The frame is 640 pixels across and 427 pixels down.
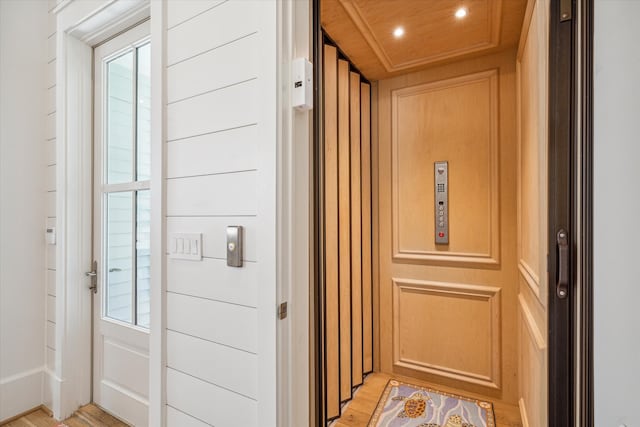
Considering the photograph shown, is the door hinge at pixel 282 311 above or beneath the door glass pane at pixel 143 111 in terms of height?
beneath

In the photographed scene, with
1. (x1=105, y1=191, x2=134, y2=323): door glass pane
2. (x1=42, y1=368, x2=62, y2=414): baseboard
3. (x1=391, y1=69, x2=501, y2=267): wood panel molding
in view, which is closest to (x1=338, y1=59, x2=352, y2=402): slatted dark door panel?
(x1=391, y1=69, x2=501, y2=267): wood panel molding

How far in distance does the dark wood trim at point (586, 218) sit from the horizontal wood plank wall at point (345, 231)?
1.17 metres

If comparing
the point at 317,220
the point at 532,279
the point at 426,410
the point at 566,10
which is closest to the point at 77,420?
the point at 317,220

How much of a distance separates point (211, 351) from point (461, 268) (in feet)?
6.19

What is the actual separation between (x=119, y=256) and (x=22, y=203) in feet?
2.38

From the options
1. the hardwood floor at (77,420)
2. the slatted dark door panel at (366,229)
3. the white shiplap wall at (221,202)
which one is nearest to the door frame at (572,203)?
the white shiplap wall at (221,202)

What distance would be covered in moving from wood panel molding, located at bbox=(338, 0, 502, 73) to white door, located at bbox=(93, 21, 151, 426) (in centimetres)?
114

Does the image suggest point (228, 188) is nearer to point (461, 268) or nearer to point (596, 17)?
point (596, 17)

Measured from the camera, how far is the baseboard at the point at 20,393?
6.08ft

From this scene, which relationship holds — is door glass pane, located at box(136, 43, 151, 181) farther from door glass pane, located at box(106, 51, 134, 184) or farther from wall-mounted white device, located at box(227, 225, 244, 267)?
wall-mounted white device, located at box(227, 225, 244, 267)

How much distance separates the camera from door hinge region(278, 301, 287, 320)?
3.36 feet

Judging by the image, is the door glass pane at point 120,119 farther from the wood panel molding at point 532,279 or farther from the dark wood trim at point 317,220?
the wood panel molding at point 532,279

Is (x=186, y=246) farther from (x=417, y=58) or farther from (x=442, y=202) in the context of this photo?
(x=417, y=58)

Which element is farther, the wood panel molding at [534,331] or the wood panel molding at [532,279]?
the wood panel molding at [532,279]
